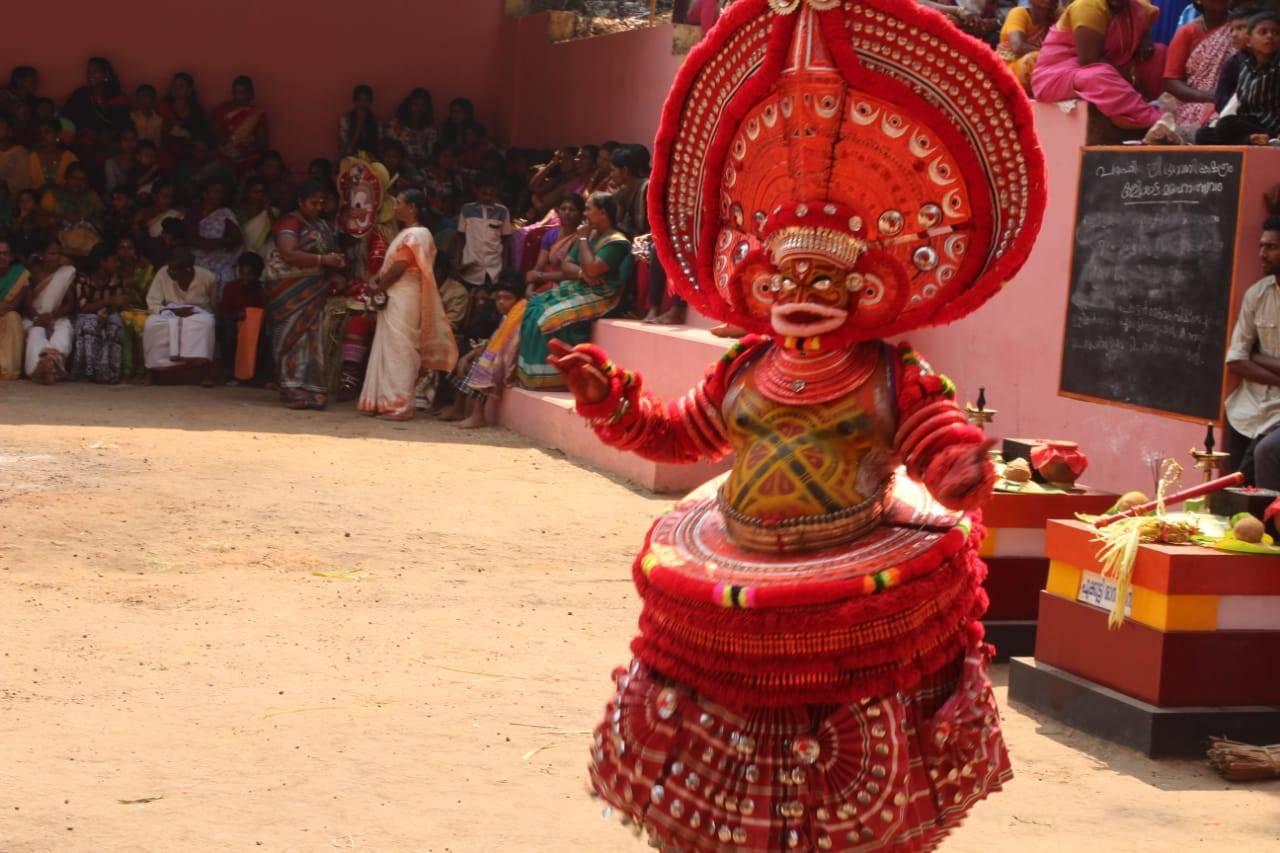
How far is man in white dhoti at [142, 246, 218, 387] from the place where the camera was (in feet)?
46.5

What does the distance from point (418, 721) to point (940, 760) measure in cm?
266

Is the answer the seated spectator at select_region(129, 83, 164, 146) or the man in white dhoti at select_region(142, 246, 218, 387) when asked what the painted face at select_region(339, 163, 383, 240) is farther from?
the seated spectator at select_region(129, 83, 164, 146)

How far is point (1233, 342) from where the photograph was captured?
26.0 feet

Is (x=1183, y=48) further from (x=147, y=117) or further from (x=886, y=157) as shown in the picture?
(x=147, y=117)

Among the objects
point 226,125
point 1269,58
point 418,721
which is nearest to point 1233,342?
point 1269,58

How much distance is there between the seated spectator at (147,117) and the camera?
1616cm

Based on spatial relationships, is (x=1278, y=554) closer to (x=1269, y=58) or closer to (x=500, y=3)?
(x=1269, y=58)

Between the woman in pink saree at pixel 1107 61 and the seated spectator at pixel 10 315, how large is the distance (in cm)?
872

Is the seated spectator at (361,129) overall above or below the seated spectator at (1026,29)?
below

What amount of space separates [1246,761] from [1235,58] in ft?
15.9

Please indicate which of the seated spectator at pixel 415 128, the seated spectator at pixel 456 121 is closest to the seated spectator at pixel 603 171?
the seated spectator at pixel 415 128

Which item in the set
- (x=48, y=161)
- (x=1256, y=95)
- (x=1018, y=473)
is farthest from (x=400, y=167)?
(x=1018, y=473)

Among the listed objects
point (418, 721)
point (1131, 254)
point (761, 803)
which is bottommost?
point (418, 721)

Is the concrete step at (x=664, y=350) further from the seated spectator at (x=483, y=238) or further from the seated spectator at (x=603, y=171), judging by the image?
the seated spectator at (x=483, y=238)
